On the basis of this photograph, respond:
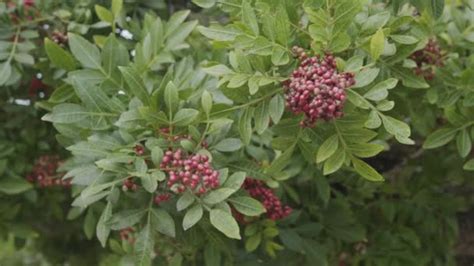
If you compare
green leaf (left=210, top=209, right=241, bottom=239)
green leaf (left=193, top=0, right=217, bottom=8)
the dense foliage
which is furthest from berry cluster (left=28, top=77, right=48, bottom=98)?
green leaf (left=210, top=209, right=241, bottom=239)

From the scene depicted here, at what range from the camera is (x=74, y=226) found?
2.40 metres

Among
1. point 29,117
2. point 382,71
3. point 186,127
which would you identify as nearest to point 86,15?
point 29,117

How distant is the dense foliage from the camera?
3.97ft

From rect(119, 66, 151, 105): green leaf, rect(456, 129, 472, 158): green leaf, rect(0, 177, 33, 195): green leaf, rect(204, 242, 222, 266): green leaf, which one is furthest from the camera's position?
rect(0, 177, 33, 195): green leaf

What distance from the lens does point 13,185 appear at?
181 centimetres

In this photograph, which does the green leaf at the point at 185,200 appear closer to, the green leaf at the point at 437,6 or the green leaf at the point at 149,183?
the green leaf at the point at 149,183

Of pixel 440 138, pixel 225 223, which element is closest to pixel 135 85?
pixel 225 223

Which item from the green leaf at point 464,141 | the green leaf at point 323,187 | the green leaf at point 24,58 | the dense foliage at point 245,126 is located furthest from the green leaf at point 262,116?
the green leaf at point 24,58

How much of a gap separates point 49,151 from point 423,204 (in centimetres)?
102

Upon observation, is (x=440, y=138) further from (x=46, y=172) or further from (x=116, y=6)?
(x=46, y=172)

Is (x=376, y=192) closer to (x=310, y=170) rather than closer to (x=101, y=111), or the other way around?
(x=310, y=170)

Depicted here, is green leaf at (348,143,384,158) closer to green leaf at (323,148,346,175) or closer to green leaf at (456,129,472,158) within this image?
green leaf at (323,148,346,175)

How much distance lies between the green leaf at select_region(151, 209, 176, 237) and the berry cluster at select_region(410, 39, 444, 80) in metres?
0.61

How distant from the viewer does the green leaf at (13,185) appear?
5.90 feet
